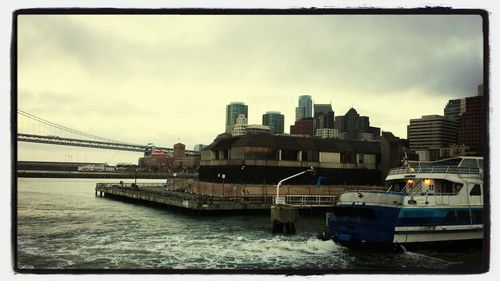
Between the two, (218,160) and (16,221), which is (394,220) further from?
(218,160)

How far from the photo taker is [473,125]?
14.4m

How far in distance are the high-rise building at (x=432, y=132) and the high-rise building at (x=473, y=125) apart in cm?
115

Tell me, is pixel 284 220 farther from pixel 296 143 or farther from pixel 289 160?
pixel 296 143

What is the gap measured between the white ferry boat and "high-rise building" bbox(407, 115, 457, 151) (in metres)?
1.27

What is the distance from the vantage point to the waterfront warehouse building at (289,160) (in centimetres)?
4369

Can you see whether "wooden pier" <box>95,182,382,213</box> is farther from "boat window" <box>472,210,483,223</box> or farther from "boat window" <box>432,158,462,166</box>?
"boat window" <box>472,210,483,223</box>

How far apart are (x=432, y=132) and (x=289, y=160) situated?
20713 mm

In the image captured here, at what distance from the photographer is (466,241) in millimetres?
21516

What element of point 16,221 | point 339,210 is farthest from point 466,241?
point 16,221

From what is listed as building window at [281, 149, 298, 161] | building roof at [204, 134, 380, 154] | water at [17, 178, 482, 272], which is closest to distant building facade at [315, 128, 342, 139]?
building roof at [204, 134, 380, 154]

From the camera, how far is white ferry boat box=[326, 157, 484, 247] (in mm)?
21469

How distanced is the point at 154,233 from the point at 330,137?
2485cm

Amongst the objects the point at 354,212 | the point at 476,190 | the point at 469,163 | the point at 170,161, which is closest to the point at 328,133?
the point at 476,190

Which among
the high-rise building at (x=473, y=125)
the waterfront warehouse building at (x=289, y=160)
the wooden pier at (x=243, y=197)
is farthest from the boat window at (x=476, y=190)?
the waterfront warehouse building at (x=289, y=160)
